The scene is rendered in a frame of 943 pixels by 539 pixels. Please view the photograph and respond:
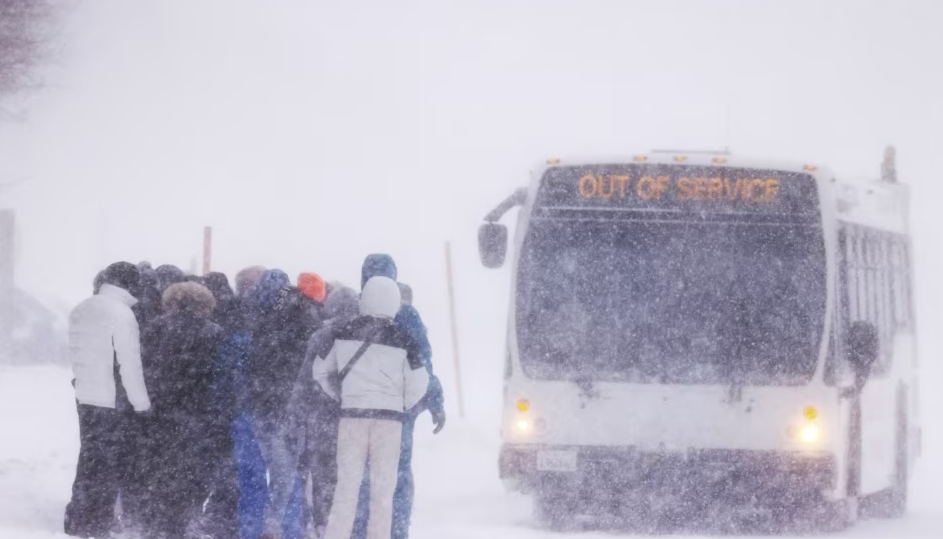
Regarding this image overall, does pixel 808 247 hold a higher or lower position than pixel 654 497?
higher

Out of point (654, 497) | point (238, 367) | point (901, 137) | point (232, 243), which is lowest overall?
point (654, 497)

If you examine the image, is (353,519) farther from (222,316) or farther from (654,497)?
(654,497)

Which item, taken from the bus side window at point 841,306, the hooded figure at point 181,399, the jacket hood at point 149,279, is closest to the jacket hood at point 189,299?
the hooded figure at point 181,399

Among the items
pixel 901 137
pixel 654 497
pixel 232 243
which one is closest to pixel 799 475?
pixel 654 497

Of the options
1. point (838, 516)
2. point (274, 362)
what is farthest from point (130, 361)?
point (838, 516)

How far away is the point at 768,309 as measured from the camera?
12.4m

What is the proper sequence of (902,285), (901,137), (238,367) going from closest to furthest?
(238,367) → (902,285) → (901,137)

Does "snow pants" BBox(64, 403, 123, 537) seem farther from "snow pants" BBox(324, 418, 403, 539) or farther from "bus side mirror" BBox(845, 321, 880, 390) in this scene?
"bus side mirror" BBox(845, 321, 880, 390)

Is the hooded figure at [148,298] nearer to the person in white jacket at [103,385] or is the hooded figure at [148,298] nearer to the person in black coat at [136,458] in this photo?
the person in black coat at [136,458]

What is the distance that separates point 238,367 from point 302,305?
59cm

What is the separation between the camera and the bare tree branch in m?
16.9

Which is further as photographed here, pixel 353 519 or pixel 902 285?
pixel 902 285

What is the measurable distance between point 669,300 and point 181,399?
4.37 metres

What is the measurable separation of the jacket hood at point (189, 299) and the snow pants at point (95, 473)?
733 millimetres
